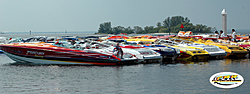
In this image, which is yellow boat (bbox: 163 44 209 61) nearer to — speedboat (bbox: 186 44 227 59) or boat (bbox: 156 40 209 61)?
boat (bbox: 156 40 209 61)

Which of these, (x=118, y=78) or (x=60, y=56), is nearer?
(x=118, y=78)

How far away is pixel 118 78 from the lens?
2195 centimetres

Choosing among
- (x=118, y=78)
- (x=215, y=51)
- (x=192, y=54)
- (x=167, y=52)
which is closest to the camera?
(x=118, y=78)

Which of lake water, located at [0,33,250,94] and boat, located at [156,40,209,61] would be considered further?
boat, located at [156,40,209,61]

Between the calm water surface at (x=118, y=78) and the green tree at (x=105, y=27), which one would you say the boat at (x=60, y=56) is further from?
the green tree at (x=105, y=27)

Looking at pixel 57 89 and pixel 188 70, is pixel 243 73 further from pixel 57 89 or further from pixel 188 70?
pixel 57 89

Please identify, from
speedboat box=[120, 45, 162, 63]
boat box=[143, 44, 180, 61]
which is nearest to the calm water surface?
speedboat box=[120, 45, 162, 63]

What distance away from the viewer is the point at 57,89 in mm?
18891

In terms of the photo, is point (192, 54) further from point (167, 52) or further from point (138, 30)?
point (138, 30)

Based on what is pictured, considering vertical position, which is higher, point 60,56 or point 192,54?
point 60,56

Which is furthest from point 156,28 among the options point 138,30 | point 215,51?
point 215,51

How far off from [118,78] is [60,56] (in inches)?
290

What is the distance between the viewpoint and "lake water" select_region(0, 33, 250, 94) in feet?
60.7

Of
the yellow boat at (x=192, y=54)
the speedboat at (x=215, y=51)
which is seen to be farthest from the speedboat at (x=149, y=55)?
the speedboat at (x=215, y=51)
